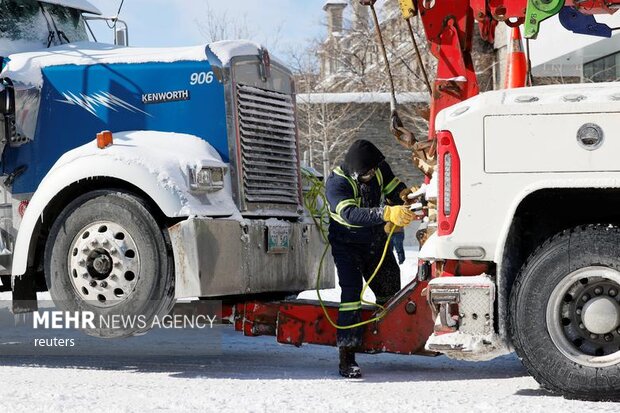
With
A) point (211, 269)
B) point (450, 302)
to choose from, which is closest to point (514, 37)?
point (450, 302)

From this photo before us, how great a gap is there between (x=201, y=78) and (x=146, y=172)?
2.97 ft

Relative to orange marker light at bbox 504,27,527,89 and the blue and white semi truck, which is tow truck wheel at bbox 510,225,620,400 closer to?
orange marker light at bbox 504,27,527,89

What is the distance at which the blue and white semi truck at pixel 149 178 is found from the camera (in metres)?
6.79

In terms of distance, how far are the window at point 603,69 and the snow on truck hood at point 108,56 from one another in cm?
1383

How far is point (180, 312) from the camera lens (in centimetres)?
734

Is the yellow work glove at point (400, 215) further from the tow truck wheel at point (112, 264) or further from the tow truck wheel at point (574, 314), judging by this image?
the tow truck wheel at point (112, 264)

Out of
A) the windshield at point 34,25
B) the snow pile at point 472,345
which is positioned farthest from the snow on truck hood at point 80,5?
the snow pile at point 472,345

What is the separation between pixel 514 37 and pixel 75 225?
10.5ft

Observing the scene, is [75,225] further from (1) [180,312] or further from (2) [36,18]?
(2) [36,18]

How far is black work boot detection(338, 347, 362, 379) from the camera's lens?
6871mm

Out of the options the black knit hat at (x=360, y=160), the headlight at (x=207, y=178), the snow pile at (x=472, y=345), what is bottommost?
the snow pile at (x=472, y=345)

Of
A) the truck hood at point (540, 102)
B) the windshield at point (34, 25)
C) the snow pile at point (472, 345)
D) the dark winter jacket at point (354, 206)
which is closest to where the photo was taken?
the truck hood at point (540, 102)

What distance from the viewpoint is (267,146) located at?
7.66 meters

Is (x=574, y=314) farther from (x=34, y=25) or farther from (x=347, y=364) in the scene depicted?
(x=34, y=25)
